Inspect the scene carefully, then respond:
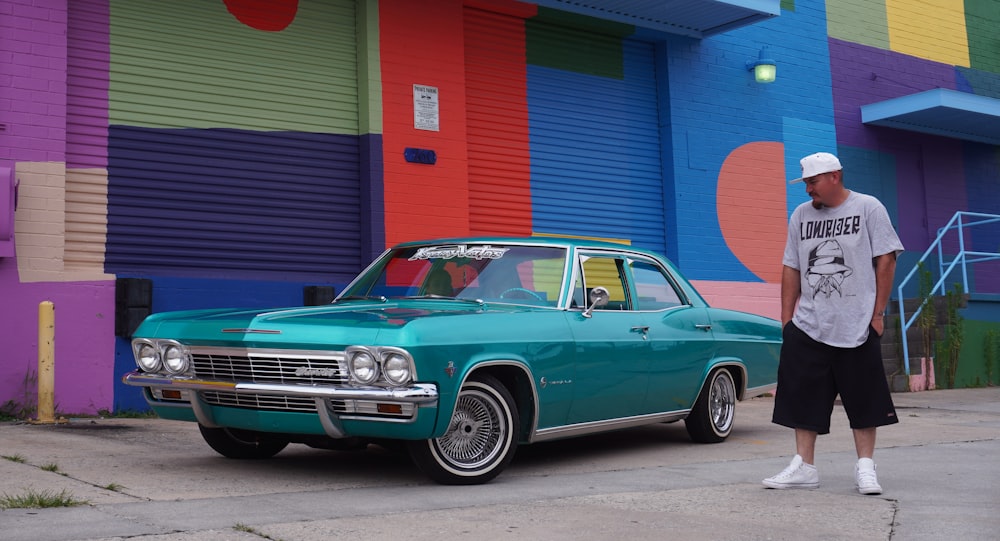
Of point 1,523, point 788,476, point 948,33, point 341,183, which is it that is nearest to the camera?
point 1,523

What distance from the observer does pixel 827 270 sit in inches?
221

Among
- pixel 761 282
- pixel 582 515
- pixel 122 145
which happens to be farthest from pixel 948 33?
pixel 582 515

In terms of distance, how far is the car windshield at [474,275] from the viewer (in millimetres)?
6500

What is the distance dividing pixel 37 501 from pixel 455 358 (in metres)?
2.02

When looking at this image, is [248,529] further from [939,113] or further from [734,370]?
[939,113]

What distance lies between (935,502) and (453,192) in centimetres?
729

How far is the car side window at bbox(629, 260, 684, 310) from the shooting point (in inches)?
289

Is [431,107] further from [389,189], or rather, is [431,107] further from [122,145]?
[122,145]

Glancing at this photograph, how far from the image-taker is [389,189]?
36.7ft

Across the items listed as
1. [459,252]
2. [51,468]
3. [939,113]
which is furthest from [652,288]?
[939,113]

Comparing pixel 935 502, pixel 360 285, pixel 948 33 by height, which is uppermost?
pixel 948 33

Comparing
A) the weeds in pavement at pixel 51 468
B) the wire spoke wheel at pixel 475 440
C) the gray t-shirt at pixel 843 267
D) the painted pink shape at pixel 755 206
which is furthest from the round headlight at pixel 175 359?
the painted pink shape at pixel 755 206

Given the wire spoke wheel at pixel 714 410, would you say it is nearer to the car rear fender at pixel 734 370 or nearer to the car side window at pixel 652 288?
the car rear fender at pixel 734 370

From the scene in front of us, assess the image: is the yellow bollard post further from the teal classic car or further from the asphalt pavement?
the teal classic car
